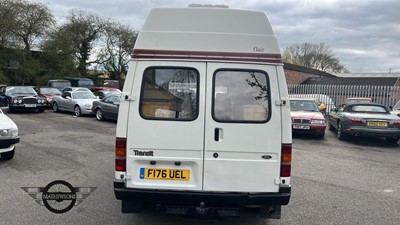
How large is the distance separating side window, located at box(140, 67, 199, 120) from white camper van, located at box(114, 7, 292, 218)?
1 cm

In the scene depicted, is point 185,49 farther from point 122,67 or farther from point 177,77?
point 122,67

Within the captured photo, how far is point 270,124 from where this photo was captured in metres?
3.69

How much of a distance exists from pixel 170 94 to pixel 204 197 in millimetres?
1202

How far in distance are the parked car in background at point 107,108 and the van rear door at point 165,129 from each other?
11158 millimetres

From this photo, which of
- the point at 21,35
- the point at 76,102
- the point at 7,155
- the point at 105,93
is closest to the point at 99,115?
the point at 76,102

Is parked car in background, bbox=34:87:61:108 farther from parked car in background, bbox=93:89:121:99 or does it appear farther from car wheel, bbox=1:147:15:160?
car wheel, bbox=1:147:15:160

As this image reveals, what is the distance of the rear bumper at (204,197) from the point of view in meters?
3.62

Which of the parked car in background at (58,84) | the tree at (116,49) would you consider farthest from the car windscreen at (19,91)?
the tree at (116,49)

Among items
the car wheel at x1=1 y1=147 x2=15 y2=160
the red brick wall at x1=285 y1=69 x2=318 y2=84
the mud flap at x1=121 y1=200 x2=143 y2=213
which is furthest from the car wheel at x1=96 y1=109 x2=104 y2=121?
the red brick wall at x1=285 y1=69 x2=318 y2=84

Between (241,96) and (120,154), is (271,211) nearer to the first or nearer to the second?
(241,96)

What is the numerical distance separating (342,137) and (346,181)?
552 cm

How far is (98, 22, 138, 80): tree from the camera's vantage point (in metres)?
38.9

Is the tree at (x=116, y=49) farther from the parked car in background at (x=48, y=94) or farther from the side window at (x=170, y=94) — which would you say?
the side window at (x=170, y=94)

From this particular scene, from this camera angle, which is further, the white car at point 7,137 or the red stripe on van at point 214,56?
the white car at point 7,137
